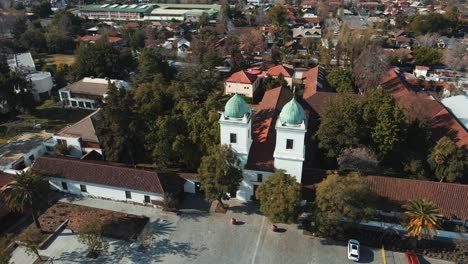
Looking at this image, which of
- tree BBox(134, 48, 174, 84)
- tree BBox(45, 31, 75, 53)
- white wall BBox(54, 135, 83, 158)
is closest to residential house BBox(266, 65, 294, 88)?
tree BBox(134, 48, 174, 84)

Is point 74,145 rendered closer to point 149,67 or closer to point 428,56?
point 149,67

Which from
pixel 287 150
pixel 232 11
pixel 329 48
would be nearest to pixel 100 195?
pixel 287 150

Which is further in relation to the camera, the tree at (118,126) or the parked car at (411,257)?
the tree at (118,126)

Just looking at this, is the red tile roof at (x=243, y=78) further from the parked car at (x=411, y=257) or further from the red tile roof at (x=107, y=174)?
the parked car at (x=411, y=257)

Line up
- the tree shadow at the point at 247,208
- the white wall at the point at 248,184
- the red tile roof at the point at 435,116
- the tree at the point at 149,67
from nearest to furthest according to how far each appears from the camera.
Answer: the tree shadow at the point at 247,208
the white wall at the point at 248,184
the red tile roof at the point at 435,116
the tree at the point at 149,67

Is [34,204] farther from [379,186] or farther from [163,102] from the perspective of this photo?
[379,186]

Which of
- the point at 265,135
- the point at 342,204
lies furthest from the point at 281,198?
the point at 265,135

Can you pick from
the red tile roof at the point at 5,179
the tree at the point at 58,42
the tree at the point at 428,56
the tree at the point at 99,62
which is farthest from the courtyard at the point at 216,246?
the tree at the point at 58,42
